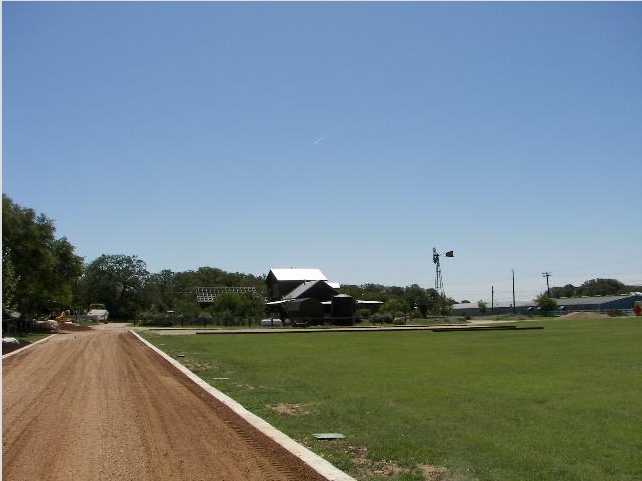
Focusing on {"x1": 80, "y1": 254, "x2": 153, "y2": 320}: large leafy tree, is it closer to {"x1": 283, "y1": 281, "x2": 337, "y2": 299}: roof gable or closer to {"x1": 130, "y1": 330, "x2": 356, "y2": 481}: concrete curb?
{"x1": 283, "y1": 281, "x2": 337, "y2": 299}: roof gable

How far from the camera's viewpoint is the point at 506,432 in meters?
9.72

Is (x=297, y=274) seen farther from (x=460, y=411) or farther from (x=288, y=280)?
(x=460, y=411)

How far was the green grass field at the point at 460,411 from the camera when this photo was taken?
26.2 ft

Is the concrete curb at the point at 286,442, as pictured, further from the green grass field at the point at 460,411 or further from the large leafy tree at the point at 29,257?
the large leafy tree at the point at 29,257

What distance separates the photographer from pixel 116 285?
124000 mm

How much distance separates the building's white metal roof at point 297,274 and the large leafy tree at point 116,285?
3403cm

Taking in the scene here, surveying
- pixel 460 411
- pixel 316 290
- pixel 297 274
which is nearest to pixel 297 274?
pixel 297 274

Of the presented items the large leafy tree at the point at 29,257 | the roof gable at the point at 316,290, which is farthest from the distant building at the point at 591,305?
A: the large leafy tree at the point at 29,257

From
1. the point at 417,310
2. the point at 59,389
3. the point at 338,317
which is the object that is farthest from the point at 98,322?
the point at 59,389

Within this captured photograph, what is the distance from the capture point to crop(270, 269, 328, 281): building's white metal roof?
333 feet

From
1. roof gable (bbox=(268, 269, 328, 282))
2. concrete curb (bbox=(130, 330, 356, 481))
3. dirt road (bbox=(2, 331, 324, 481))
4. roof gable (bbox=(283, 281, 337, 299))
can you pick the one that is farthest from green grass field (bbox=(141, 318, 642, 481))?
roof gable (bbox=(268, 269, 328, 282))

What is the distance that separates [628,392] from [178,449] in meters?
9.63

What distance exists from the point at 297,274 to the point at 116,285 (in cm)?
4212

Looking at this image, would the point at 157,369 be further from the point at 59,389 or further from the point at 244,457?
the point at 244,457
